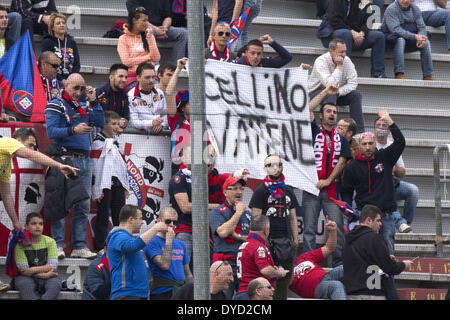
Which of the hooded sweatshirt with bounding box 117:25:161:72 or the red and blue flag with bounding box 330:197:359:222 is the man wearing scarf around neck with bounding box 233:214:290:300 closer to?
the red and blue flag with bounding box 330:197:359:222

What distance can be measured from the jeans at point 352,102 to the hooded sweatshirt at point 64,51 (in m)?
2.42

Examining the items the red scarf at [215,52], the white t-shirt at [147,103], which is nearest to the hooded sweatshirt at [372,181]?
the white t-shirt at [147,103]

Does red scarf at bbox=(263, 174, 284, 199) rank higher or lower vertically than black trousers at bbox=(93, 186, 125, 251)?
higher

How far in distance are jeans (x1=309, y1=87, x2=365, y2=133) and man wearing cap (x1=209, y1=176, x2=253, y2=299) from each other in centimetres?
195

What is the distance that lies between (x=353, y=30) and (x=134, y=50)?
112 inches

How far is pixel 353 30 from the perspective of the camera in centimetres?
1146

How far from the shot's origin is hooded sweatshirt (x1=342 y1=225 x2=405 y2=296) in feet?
25.7

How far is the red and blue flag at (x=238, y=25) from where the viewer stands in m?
11.0

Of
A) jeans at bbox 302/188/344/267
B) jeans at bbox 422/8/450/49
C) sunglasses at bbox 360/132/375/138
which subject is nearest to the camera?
jeans at bbox 302/188/344/267

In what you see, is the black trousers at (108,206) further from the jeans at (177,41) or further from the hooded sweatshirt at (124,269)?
the jeans at (177,41)

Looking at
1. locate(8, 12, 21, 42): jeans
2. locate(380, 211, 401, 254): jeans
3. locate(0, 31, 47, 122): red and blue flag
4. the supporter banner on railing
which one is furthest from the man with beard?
locate(380, 211, 401, 254): jeans

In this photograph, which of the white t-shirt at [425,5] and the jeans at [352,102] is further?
the white t-shirt at [425,5]
